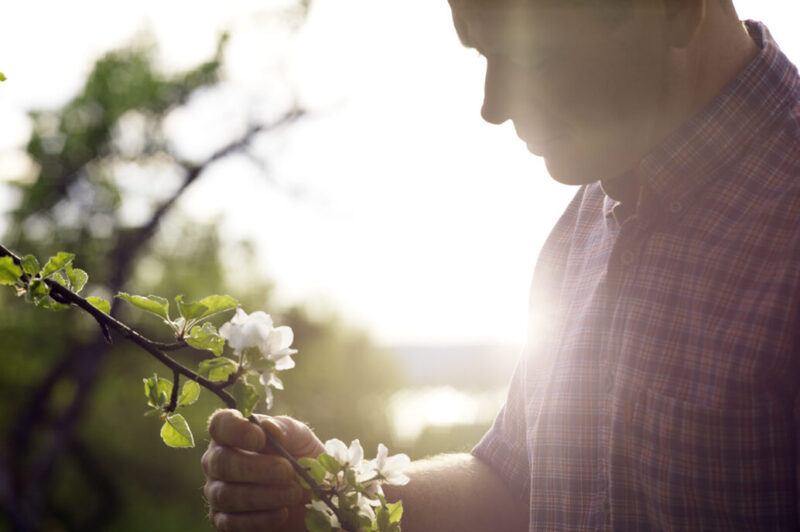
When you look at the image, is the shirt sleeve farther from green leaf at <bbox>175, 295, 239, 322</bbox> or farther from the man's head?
green leaf at <bbox>175, 295, 239, 322</bbox>

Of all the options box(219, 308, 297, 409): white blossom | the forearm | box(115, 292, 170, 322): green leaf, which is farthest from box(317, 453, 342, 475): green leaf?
the forearm

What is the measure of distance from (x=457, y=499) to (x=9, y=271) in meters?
0.97

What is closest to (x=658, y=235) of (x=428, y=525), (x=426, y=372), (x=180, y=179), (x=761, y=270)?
(x=761, y=270)

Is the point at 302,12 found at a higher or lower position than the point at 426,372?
higher

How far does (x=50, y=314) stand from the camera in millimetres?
→ 9086

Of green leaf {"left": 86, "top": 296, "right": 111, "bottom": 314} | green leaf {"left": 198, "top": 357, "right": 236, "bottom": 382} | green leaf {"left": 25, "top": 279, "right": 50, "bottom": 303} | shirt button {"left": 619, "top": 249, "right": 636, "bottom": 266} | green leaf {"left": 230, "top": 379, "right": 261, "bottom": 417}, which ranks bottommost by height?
green leaf {"left": 230, "top": 379, "right": 261, "bottom": 417}

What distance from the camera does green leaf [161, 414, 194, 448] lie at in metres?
0.75

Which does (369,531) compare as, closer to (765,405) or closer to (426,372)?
(765,405)

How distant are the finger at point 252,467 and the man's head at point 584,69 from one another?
0.67 meters

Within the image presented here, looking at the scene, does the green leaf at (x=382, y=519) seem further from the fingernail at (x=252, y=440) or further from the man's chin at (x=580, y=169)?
the man's chin at (x=580, y=169)

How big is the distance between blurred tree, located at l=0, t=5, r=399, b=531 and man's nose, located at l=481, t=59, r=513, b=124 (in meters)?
7.33

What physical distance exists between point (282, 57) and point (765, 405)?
7824 millimetres

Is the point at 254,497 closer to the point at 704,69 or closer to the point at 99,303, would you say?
the point at 99,303

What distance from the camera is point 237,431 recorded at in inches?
36.7
